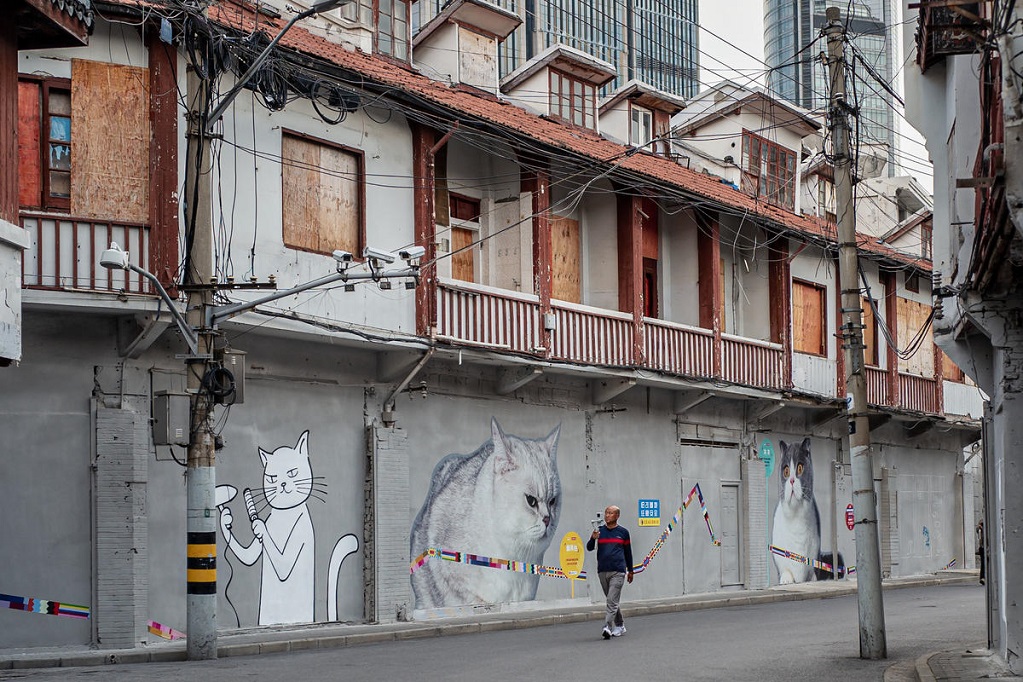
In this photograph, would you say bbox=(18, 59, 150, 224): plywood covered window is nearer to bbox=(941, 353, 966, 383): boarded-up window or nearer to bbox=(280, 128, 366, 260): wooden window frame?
bbox=(280, 128, 366, 260): wooden window frame

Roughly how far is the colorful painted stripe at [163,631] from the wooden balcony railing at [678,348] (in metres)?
11.2

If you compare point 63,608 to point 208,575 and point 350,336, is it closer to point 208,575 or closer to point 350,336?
point 208,575

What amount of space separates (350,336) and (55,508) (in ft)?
15.6

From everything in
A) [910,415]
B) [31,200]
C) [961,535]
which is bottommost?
[961,535]

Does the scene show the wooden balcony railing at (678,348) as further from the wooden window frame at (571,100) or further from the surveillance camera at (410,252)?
the surveillance camera at (410,252)

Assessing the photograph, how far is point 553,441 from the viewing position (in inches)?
997

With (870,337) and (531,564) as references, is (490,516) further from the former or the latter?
(870,337)

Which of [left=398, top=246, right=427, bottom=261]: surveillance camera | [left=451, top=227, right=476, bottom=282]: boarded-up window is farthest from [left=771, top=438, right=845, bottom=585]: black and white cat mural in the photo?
[left=398, top=246, right=427, bottom=261]: surveillance camera

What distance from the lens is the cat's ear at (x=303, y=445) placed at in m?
20.0

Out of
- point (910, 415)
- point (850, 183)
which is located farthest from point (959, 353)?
point (910, 415)

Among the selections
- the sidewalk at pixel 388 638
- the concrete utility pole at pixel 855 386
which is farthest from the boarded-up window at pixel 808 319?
the concrete utility pole at pixel 855 386

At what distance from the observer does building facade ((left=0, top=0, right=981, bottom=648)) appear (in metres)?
17.0

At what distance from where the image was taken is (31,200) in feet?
54.7

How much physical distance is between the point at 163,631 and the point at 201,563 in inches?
104
